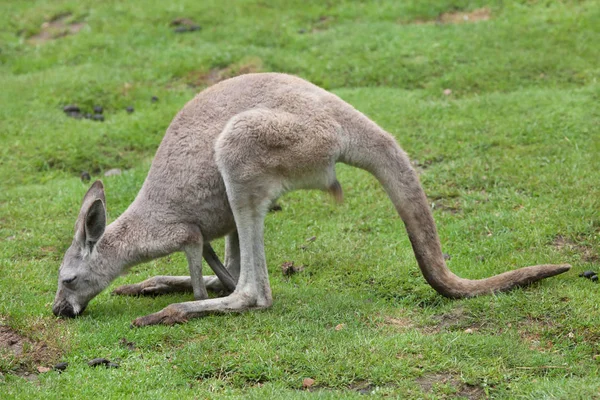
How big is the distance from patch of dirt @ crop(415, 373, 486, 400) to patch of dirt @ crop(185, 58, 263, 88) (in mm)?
6888

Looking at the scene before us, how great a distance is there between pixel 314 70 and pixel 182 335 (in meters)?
6.33

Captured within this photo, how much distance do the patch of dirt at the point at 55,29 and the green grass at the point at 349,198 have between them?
0.16 meters

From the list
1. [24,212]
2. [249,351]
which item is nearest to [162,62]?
[24,212]

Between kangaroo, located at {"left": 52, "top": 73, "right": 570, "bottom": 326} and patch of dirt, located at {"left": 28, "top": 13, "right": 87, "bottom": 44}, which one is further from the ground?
patch of dirt, located at {"left": 28, "top": 13, "right": 87, "bottom": 44}

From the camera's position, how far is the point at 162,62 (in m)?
11.7

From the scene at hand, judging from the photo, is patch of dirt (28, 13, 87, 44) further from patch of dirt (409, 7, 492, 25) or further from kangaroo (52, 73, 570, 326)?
kangaroo (52, 73, 570, 326)

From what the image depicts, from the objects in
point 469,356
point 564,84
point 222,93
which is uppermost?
point 222,93

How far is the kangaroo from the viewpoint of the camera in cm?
588

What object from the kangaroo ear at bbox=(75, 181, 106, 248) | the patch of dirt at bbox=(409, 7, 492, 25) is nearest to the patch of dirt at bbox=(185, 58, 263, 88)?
the patch of dirt at bbox=(409, 7, 492, 25)

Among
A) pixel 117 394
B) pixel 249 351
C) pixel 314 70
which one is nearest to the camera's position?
pixel 117 394

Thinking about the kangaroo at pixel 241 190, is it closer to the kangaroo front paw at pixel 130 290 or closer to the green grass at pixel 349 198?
the green grass at pixel 349 198

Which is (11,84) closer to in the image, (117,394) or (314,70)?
(314,70)

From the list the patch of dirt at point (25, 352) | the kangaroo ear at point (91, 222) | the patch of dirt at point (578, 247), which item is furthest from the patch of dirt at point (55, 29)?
the patch of dirt at point (578, 247)

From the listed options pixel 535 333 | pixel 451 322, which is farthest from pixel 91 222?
pixel 535 333
